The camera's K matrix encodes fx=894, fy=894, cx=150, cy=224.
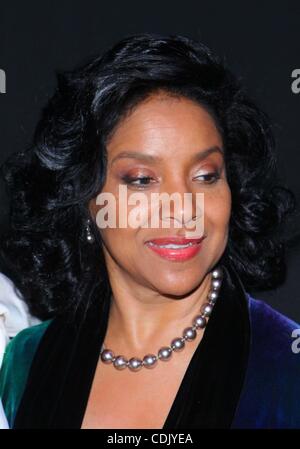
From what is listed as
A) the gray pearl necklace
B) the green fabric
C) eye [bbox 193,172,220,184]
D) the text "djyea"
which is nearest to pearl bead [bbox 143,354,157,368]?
the gray pearl necklace

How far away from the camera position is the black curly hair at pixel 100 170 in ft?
5.22

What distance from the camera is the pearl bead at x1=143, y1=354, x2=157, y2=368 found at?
1640mm

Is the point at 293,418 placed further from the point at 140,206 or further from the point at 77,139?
the point at 77,139

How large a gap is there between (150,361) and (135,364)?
0.03 m

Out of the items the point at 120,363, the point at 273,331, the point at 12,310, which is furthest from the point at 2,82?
the point at 273,331

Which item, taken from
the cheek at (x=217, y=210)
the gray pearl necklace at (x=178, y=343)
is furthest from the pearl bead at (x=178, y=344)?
the cheek at (x=217, y=210)

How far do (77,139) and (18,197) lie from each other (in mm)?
252

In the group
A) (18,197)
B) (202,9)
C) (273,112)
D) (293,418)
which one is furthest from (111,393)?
(202,9)

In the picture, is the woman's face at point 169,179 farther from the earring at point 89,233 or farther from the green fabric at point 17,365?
the green fabric at point 17,365

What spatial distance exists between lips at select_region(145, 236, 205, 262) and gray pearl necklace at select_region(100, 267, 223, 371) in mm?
156

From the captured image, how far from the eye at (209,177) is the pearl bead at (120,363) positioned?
380 millimetres

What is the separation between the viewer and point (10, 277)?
6.40ft

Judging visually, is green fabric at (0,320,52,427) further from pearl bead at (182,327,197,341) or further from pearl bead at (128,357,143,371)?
pearl bead at (182,327,197,341)

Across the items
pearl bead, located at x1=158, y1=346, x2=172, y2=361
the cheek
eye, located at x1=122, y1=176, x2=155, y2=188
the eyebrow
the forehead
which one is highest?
the forehead
